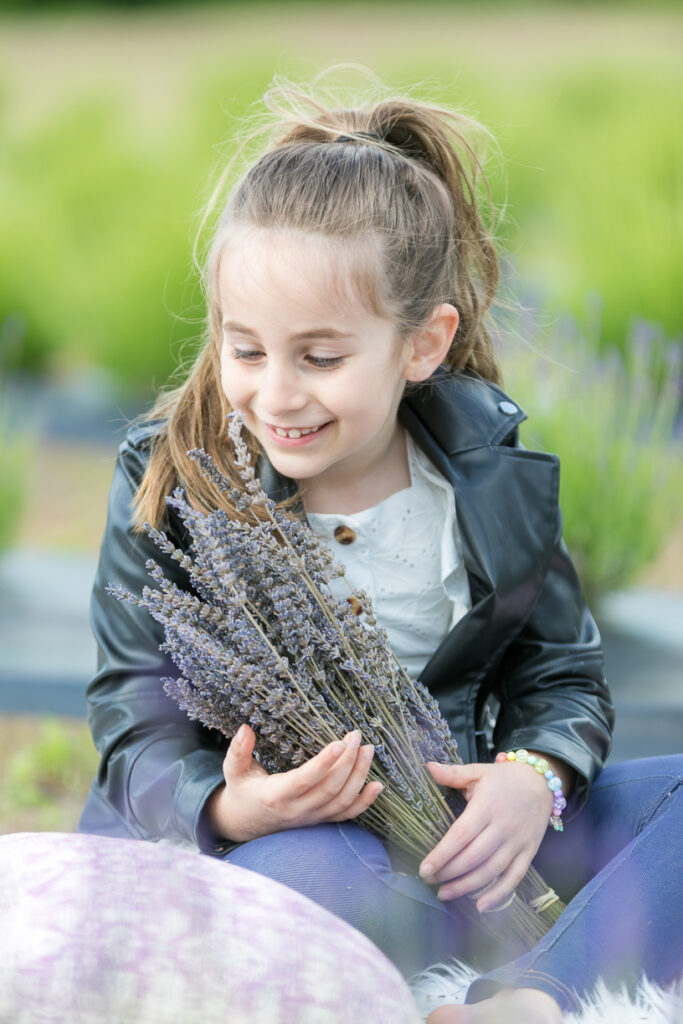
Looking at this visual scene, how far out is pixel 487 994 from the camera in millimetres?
1145

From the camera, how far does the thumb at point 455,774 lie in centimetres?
123

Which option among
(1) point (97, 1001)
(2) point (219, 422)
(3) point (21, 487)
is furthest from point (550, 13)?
(3) point (21, 487)

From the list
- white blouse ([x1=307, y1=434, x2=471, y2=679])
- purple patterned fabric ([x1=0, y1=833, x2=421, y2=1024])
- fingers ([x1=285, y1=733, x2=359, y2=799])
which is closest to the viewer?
purple patterned fabric ([x1=0, y1=833, x2=421, y2=1024])

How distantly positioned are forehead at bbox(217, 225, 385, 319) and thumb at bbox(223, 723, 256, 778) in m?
0.42

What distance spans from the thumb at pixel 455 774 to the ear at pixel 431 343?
433 millimetres

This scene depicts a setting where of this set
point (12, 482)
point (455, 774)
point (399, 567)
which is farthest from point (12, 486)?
point (455, 774)

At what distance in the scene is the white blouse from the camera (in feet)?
4.69

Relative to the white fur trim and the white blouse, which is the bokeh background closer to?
the white blouse

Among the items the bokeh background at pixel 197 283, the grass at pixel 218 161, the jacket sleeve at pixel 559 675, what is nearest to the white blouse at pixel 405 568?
the jacket sleeve at pixel 559 675

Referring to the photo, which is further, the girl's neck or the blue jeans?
the girl's neck

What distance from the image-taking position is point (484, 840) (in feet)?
4.04

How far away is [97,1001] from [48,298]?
4651 millimetres

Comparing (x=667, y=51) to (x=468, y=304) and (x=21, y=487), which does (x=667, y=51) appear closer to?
(x=21, y=487)

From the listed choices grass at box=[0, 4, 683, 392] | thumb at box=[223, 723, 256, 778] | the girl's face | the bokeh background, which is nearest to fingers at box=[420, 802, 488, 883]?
thumb at box=[223, 723, 256, 778]
